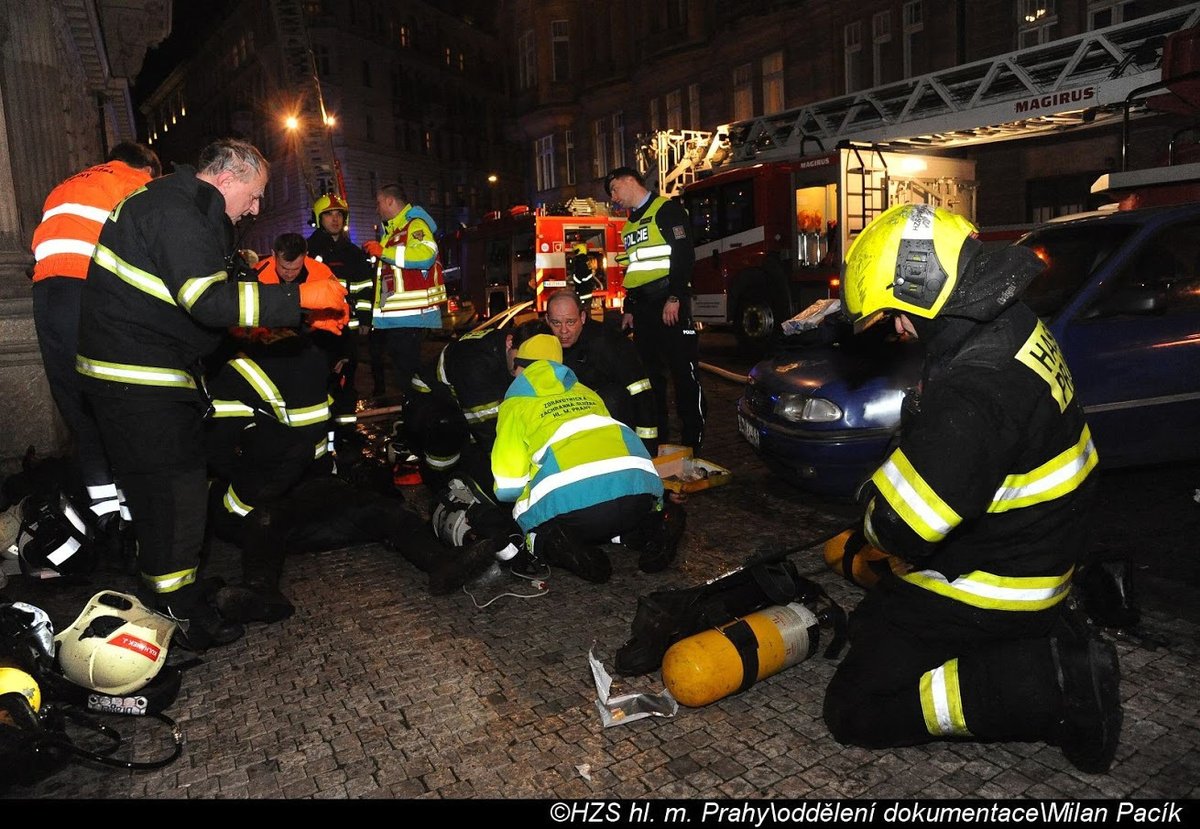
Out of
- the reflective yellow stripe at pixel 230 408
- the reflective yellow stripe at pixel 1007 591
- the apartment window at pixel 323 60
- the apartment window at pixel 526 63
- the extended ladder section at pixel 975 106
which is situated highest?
the apartment window at pixel 323 60

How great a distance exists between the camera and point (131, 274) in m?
3.11

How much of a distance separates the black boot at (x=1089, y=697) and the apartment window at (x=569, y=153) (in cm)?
3303

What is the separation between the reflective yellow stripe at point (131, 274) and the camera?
3.11 meters

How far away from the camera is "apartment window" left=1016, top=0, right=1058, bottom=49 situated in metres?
16.1

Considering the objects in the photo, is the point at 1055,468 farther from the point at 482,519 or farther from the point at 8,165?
the point at 8,165

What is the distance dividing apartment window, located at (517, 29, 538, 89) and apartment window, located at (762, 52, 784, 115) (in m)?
13.1

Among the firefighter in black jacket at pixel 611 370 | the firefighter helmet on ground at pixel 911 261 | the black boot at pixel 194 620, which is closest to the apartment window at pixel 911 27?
the firefighter in black jacket at pixel 611 370

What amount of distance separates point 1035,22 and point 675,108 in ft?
44.3

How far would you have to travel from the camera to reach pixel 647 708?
266 centimetres

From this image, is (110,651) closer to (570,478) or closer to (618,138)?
(570,478)

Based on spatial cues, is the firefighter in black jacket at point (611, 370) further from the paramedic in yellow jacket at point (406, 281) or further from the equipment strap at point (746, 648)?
the paramedic in yellow jacket at point (406, 281)

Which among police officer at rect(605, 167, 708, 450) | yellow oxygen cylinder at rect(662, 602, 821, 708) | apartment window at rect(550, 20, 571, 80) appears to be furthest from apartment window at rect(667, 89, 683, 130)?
yellow oxygen cylinder at rect(662, 602, 821, 708)
